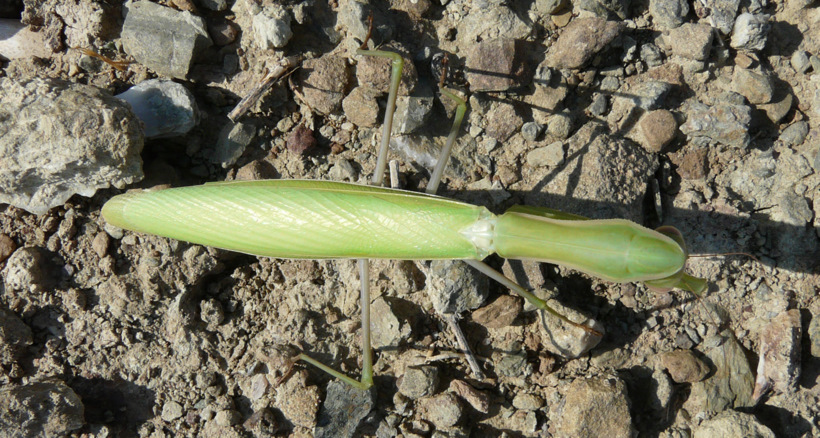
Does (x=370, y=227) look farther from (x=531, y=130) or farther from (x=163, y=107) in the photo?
(x=163, y=107)

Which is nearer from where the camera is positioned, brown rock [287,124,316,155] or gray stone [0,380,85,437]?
gray stone [0,380,85,437]

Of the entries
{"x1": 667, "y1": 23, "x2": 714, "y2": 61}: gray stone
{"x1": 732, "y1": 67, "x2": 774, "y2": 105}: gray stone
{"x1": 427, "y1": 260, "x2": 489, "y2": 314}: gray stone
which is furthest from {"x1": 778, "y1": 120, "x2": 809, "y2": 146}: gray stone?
{"x1": 427, "y1": 260, "x2": 489, "y2": 314}: gray stone

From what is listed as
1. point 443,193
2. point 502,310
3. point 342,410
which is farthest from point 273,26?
point 342,410

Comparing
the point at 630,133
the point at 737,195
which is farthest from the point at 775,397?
the point at 630,133

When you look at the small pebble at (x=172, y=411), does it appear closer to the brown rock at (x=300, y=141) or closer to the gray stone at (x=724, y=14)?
the brown rock at (x=300, y=141)

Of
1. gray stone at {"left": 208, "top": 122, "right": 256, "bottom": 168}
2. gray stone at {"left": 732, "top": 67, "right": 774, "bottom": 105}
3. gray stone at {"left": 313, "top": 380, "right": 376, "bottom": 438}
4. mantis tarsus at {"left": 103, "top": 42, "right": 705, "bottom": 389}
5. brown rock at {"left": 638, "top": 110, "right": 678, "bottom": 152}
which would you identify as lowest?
gray stone at {"left": 313, "top": 380, "right": 376, "bottom": 438}

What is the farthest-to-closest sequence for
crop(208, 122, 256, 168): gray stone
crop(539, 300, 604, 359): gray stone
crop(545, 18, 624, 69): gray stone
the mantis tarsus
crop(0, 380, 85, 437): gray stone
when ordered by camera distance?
crop(208, 122, 256, 168): gray stone < crop(545, 18, 624, 69): gray stone < crop(539, 300, 604, 359): gray stone < crop(0, 380, 85, 437): gray stone < the mantis tarsus

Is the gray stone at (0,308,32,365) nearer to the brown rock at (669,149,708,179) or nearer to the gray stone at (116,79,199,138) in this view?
the gray stone at (116,79,199,138)
